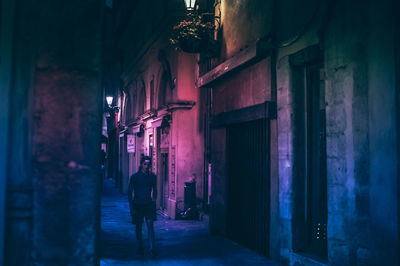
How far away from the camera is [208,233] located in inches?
440


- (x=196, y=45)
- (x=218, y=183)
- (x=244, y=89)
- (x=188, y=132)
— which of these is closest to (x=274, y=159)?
(x=244, y=89)

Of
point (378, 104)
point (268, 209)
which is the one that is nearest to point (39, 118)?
point (378, 104)

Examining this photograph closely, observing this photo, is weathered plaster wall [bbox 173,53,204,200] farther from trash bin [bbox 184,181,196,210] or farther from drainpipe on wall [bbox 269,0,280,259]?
drainpipe on wall [bbox 269,0,280,259]

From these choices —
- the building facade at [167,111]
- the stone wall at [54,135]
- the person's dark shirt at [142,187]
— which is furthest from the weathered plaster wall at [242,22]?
the stone wall at [54,135]

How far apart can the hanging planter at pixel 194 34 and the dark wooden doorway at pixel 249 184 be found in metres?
2.37

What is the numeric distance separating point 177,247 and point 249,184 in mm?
2232

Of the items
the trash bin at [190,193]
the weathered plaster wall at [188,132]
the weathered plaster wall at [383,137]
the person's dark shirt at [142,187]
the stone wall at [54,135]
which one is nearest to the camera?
the stone wall at [54,135]

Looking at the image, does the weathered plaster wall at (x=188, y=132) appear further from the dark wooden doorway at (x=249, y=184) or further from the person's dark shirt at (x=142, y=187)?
the person's dark shirt at (x=142, y=187)

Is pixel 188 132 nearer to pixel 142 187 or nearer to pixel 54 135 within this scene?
pixel 142 187

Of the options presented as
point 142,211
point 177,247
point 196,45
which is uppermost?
point 196,45

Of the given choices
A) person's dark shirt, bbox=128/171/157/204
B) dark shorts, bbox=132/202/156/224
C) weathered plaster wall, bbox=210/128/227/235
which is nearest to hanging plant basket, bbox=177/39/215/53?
weathered plaster wall, bbox=210/128/227/235

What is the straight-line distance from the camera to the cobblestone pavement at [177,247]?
7805 millimetres

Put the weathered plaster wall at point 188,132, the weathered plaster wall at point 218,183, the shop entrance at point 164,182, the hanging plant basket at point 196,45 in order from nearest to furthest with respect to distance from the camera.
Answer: the weathered plaster wall at point 218,183
the hanging plant basket at point 196,45
the weathered plaster wall at point 188,132
the shop entrance at point 164,182

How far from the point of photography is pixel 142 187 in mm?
8391
